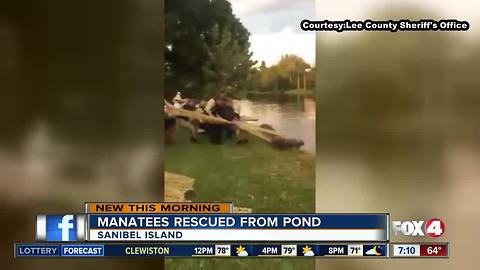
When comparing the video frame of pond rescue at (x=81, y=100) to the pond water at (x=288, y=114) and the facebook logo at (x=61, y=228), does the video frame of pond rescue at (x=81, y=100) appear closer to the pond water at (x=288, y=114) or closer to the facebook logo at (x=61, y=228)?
the facebook logo at (x=61, y=228)

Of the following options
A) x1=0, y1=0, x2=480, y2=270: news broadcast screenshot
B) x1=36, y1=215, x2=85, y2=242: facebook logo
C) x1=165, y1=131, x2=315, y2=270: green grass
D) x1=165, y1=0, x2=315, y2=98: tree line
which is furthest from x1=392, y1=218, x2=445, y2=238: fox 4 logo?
x1=36, y1=215, x2=85, y2=242: facebook logo

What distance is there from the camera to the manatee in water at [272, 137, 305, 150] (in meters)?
1.33

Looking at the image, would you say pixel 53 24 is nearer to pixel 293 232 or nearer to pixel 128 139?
pixel 128 139

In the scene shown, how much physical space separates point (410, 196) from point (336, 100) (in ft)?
1.14

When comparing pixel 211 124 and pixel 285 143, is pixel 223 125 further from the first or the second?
pixel 285 143

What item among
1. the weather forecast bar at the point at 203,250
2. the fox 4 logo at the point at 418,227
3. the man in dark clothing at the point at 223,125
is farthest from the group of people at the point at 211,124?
the fox 4 logo at the point at 418,227

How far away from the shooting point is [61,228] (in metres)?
1.36

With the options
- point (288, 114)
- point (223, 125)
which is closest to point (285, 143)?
point (288, 114)

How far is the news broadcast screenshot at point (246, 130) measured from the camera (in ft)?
4.32

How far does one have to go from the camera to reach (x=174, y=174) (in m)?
1.34

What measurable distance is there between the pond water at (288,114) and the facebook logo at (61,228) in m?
0.59

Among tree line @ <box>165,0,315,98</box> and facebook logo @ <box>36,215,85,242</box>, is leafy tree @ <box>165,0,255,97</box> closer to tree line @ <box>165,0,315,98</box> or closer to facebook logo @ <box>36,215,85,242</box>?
tree line @ <box>165,0,315,98</box>

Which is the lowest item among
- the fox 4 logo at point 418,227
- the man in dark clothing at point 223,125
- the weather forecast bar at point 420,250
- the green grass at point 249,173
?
the weather forecast bar at point 420,250

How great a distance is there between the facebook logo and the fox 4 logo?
913 mm
